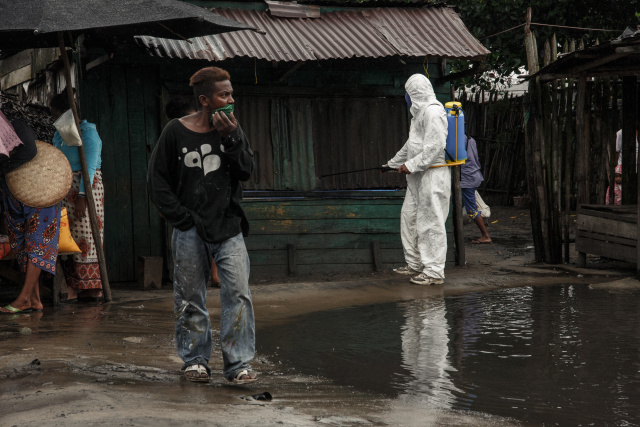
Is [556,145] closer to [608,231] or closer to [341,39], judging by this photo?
[608,231]

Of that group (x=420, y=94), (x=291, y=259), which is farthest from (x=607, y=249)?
(x=291, y=259)

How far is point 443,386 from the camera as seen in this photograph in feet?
15.1

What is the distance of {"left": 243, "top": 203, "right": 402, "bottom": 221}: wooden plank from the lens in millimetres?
9414

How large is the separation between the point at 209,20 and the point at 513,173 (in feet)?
41.4

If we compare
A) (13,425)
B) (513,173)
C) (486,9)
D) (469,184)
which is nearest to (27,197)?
(13,425)

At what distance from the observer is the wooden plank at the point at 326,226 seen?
9438 mm

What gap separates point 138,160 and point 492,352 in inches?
198

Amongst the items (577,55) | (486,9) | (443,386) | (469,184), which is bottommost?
(443,386)

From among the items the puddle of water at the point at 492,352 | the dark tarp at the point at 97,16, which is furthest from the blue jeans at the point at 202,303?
the dark tarp at the point at 97,16

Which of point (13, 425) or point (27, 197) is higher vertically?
point (27, 197)

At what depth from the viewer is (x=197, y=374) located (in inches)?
174

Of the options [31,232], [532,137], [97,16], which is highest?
[97,16]

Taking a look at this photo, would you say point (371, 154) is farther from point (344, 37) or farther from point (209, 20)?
point (209, 20)

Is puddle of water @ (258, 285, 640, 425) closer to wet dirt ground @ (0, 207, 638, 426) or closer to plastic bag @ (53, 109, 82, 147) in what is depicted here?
wet dirt ground @ (0, 207, 638, 426)
